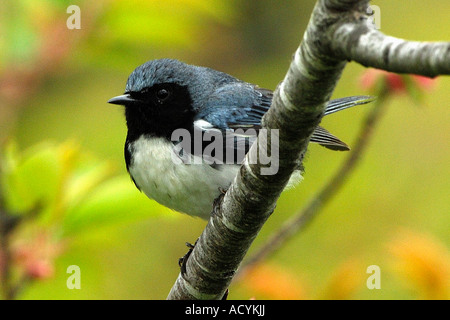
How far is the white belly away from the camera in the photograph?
2951mm

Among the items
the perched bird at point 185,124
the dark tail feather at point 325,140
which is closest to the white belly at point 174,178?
the perched bird at point 185,124

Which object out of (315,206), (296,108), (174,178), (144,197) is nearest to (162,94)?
(174,178)

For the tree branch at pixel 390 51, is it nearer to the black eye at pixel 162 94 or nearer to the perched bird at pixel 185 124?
the perched bird at pixel 185 124

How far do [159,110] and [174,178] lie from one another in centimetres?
42

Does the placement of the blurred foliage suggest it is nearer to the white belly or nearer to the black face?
the white belly

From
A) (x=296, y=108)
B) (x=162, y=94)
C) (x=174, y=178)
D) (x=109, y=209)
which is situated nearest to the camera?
(x=296, y=108)

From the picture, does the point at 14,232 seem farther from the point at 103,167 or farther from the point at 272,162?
the point at 272,162

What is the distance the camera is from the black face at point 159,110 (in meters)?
3.20

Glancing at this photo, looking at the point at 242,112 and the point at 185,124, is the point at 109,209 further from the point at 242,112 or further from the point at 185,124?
the point at 242,112

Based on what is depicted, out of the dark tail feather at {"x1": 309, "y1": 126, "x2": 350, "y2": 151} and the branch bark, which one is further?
the dark tail feather at {"x1": 309, "y1": 126, "x2": 350, "y2": 151}

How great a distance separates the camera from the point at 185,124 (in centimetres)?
317

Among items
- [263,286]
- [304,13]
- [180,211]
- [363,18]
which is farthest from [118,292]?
[363,18]

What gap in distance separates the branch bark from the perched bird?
0.55m

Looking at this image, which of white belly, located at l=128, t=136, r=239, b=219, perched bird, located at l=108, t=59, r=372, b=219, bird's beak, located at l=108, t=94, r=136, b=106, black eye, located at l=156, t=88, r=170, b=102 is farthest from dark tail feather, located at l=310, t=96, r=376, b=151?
bird's beak, located at l=108, t=94, r=136, b=106
